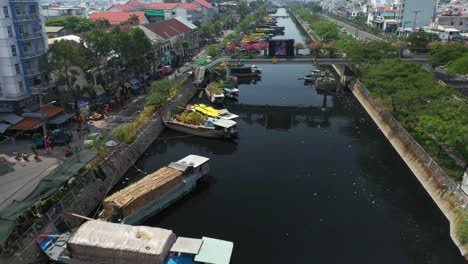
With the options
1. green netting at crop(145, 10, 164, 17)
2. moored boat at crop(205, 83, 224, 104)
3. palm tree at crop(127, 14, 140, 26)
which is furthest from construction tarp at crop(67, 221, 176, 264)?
green netting at crop(145, 10, 164, 17)

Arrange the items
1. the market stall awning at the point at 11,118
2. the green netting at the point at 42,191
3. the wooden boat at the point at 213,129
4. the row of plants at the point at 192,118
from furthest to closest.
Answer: the row of plants at the point at 192,118 < the wooden boat at the point at 213,129 < the market stall awning at the point at 11,118 < the green netting at the point at 42,191

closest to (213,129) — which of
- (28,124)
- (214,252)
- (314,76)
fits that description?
(28,124)

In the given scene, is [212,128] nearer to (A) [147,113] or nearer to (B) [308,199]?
(A) [147,113]

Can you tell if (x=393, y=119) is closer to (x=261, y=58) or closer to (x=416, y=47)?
(x=261, y=58)

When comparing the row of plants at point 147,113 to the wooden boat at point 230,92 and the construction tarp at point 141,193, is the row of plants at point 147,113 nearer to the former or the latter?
the construction tarp at point 141,193

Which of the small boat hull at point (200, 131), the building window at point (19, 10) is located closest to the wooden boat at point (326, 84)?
the small boat hull at point (200, 131)

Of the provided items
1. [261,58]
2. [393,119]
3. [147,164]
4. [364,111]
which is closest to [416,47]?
[364,111]
